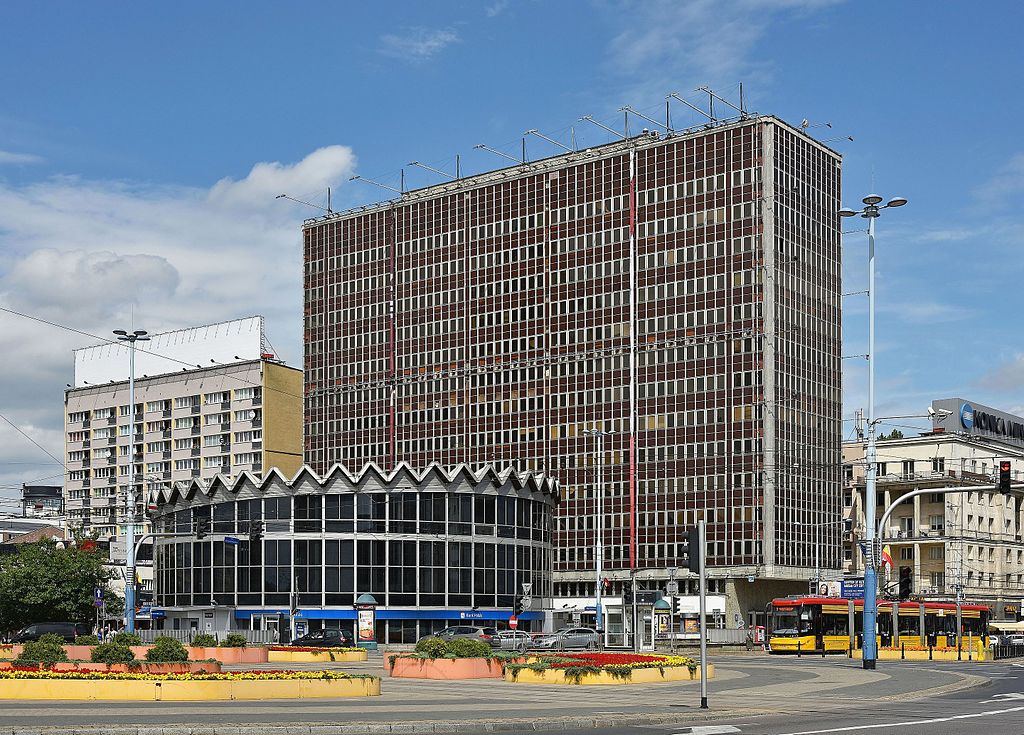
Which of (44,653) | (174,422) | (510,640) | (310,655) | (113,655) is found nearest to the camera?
(44,653)

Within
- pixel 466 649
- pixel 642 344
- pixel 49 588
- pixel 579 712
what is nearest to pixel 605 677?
pixel 466 649

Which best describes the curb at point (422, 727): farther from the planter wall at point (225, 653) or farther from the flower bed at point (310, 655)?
the flower bed at point (310, 655)

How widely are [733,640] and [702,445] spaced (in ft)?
62.8

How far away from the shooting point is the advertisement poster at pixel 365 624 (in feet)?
279

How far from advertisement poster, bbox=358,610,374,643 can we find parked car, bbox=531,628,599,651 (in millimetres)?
13405

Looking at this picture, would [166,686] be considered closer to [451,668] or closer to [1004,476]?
[451,668]

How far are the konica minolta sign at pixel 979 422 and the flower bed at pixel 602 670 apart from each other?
338 ft

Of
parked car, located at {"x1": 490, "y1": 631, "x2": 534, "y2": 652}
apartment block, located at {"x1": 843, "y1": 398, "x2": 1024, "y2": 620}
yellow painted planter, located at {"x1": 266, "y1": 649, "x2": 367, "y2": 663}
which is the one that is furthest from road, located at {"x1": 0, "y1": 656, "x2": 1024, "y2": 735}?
apartment block, located at {"x1": 843, "y1": 398, "x2": 1024, "y2": 620}

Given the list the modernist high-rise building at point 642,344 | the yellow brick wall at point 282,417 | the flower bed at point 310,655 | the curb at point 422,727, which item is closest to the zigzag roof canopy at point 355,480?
the modernist high-rise building at point 642,344

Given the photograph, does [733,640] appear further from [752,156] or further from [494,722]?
[494,722]

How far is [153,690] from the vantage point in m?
30.9

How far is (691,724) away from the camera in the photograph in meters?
27.6

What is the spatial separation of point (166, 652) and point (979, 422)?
409 ft

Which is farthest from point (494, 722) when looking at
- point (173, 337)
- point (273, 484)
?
point (173, 337)
